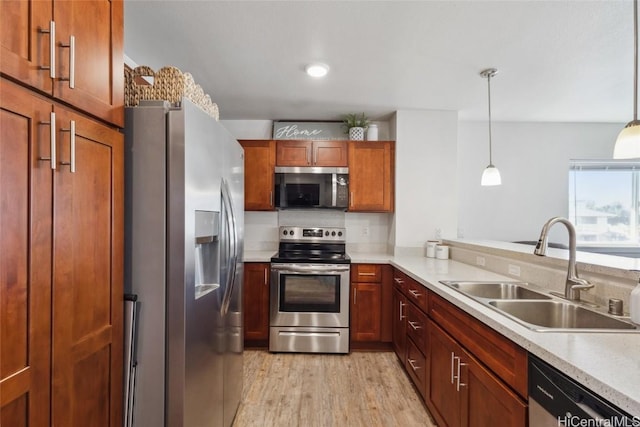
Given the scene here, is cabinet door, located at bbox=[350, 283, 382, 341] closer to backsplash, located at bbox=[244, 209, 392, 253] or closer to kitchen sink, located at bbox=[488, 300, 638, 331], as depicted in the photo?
backsplash, located at bbox=[244, 209, 392, 253]

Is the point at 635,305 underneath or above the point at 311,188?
underneath

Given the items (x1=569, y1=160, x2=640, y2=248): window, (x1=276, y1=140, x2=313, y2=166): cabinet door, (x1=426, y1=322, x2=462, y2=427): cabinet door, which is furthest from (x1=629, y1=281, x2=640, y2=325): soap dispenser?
(x1=569, y1=160, x2=640, y2=248): window

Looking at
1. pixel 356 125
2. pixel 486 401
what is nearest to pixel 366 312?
pixel 486 401

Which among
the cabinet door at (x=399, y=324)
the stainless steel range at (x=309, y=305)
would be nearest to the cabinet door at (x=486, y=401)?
the cabinet door at (x=399, y=324)

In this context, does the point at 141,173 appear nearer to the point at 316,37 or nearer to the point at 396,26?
the point at 316,37

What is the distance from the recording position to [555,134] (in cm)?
397

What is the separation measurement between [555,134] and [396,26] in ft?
10.6

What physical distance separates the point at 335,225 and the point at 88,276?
113 inches

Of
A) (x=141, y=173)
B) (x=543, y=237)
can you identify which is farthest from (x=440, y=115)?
(x=141, y=173)

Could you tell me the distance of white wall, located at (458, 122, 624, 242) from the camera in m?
3.95

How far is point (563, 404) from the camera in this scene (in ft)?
3.00

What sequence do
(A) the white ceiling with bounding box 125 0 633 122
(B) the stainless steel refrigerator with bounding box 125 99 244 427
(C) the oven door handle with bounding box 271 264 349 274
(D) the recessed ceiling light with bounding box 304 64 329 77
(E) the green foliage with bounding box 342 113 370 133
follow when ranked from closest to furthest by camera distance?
(B) the stainless steel refrigerator with bounding box 125 99 244 427, (A) the white ceiling with bounding box 125 0 633 122, (D) the recessed ceiling light with bounding box 304 64 329 77, (C) the oven door handle with bounding box 271 264 349 274, (E) the green foliage with bounding box 342 113 370 133

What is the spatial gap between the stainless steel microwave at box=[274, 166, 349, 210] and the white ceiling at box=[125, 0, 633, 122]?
0.69 m

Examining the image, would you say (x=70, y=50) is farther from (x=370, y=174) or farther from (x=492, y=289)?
(x=370, y=174)
